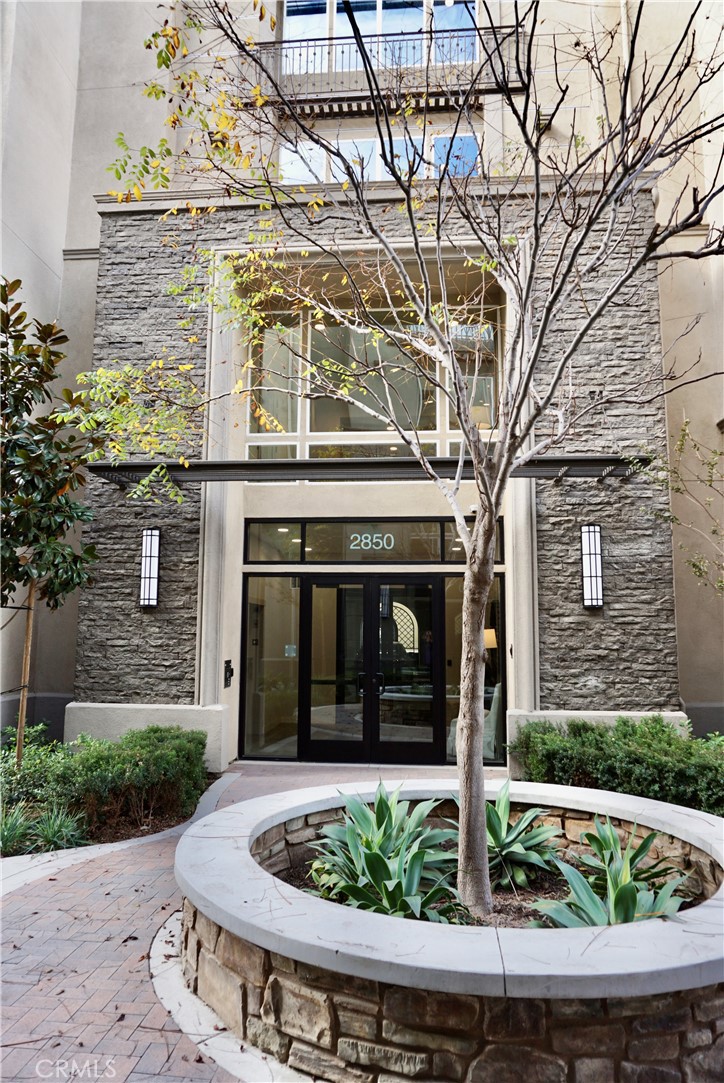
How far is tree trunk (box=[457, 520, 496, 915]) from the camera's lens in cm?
393

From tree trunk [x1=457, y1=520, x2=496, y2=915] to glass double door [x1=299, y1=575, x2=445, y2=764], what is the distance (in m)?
5.47

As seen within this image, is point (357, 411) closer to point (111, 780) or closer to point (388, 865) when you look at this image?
point (111, 780)

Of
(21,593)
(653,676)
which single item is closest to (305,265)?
(21,593)

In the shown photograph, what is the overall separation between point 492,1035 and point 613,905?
0.98 meters

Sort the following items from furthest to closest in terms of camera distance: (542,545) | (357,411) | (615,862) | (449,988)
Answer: (357,411) → (542,545) → (615,862) → (449,988)

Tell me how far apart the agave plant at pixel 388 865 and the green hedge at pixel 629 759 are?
270cm

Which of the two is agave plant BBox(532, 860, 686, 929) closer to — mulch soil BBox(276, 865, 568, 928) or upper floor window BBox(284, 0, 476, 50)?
mulch soil BBox(276, 865, 568, 928)

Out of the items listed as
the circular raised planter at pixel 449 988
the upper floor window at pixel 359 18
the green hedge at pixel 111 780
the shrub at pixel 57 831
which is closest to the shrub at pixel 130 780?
the green hedge at pixel 111 780

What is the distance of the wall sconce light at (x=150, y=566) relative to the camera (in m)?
9.41

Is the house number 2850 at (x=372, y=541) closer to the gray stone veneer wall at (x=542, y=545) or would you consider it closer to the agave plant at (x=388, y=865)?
the gray stone veneer wall at (x=542, y=545)

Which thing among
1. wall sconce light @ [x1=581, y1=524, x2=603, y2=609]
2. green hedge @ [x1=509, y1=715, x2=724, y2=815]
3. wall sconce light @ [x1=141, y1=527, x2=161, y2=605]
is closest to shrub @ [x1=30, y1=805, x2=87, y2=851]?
wall sconce light @ [x1=141, y1=527, x2=161, y2=605]

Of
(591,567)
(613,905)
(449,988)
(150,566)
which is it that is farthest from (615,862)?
(150,566)

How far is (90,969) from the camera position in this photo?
148 inches

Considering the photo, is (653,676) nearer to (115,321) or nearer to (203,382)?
(203,382)
